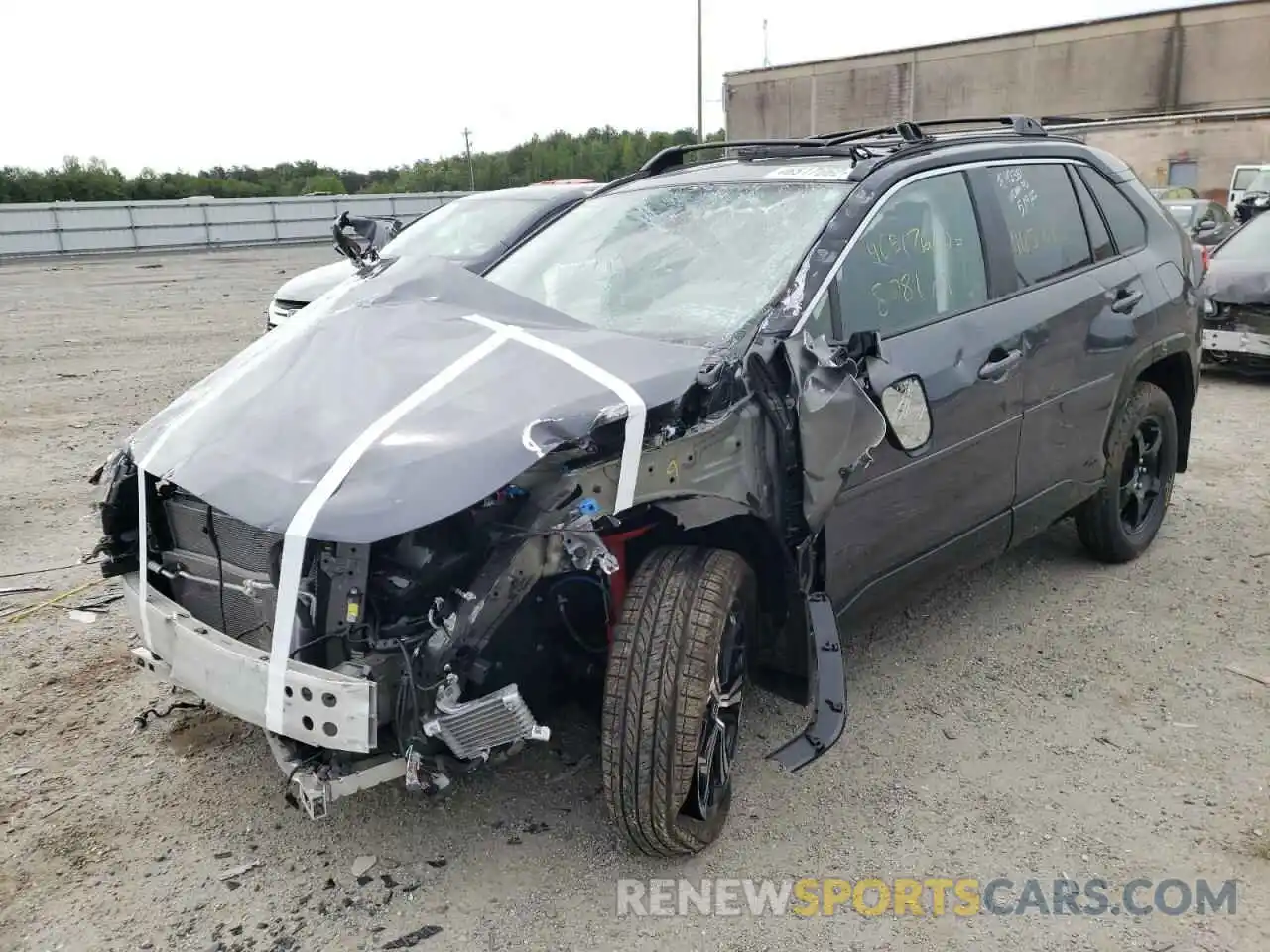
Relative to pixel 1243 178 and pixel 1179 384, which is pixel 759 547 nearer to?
pixel 1179 384

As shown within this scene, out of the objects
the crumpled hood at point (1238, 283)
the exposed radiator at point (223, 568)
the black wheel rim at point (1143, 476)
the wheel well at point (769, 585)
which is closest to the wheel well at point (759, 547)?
the wheel well at point (769, 585)

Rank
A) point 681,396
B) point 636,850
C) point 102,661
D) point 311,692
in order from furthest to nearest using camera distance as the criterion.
→ point 102,661 → point 636,850 → point 681,396 → point 311,692

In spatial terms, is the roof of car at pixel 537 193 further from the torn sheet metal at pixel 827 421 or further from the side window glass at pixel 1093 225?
the torn sheet metal at pixel 827 421

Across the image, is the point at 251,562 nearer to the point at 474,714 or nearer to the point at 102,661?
the point at 474,714

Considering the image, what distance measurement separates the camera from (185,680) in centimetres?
272

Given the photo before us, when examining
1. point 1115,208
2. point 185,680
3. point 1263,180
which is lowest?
point 185,680

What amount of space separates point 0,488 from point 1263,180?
19.6m

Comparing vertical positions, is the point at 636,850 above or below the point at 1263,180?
below

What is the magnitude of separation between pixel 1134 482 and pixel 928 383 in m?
2.05

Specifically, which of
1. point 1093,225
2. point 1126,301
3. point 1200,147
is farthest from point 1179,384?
point 1200,147

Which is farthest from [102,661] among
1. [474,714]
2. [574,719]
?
[474,714]

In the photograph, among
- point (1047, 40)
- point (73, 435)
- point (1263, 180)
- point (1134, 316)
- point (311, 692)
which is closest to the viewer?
point (311, 692)

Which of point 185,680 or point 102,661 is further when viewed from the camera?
point 102,661

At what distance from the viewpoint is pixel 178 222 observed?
3191cm
